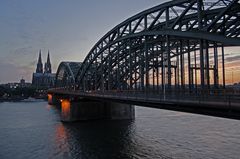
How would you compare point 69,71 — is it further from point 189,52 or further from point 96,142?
point 189,52

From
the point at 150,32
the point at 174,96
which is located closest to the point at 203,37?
the point at 174,96

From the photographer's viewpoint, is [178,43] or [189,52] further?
[178,43]

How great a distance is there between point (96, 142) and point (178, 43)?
852 inches

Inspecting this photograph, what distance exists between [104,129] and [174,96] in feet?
97.1

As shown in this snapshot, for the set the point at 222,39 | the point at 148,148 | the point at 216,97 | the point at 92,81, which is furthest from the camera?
the point at 92,81

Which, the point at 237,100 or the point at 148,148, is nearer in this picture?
the point at 237,100

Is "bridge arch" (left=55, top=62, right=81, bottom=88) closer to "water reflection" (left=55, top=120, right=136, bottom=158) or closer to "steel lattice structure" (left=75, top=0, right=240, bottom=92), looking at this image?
"steel lattice structure" (left=75, top=0, right=240, bottom=92)

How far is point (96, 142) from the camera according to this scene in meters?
41.4

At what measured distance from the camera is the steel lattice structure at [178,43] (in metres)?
27.8

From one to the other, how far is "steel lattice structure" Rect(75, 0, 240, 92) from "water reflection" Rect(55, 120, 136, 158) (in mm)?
8059

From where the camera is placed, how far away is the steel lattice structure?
2783 centimetres

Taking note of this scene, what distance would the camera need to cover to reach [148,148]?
35.6 meters

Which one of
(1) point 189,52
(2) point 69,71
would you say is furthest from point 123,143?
(2) point 69,71

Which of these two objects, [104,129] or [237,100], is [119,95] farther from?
[237,100]
